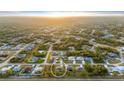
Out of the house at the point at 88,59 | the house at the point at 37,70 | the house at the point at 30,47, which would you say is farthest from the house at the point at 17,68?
the house at the point at 88,59

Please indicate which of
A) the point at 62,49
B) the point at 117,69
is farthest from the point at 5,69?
the point at 117,69

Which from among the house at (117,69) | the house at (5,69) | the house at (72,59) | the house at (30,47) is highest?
the house at (30,47)

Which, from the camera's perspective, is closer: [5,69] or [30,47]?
[5,69]

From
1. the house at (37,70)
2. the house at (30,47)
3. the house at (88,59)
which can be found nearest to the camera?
the house at (37,70)

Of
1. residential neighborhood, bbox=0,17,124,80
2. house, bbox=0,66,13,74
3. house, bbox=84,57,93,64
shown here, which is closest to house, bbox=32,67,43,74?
residential neighborhood, bbox=0,17,124,80

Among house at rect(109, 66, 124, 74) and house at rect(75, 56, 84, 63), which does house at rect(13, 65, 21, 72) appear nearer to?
house at rect(75, 56, 84, 63)

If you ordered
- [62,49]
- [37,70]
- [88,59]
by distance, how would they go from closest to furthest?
1. [37,70]
2. [88,59]
3. [62,49]

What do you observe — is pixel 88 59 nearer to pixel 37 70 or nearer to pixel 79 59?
pixel 79 59

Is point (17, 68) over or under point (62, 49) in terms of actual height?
under

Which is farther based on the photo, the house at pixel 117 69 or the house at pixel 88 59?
the house at pixel 88 59

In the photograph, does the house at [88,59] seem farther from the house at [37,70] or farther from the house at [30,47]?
the house at [30,47]

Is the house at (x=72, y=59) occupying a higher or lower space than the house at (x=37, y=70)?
higher
